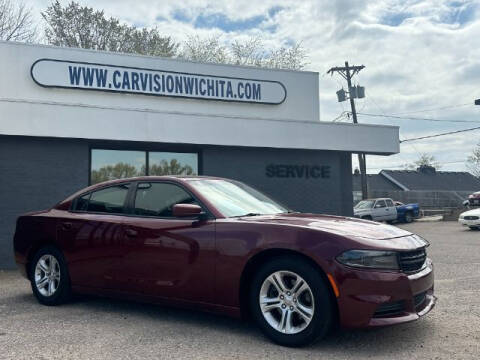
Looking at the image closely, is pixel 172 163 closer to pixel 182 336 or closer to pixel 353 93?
pixel 182 336

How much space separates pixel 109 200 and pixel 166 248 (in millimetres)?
1236

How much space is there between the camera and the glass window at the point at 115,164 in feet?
35.6

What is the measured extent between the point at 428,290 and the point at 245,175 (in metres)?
7.23

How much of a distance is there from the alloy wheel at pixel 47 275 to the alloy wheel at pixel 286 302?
9.55 feet

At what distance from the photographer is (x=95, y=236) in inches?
228

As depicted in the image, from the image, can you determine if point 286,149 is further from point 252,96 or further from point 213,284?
point 213,284

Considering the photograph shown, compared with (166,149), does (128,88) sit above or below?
above

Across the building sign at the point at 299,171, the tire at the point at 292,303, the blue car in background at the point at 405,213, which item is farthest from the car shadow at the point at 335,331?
the blue car in background at the point at 405,213

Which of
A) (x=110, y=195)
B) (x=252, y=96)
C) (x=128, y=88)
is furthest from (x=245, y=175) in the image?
(x=110, y=195)

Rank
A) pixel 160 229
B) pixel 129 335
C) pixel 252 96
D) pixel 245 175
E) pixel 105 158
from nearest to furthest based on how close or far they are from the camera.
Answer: pixel 129 335
pixel 160 229
pixel 105 158
pixel 245 175
pixel 252 96

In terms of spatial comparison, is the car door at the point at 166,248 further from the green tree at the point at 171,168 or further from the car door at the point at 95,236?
the green tree at the point at 171,168

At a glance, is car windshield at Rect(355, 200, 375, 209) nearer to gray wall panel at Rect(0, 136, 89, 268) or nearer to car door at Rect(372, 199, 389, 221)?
car door at Rect(372, 199, 389, 221)

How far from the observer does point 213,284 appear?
4.85m

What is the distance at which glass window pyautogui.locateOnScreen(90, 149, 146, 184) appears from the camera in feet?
35.6
